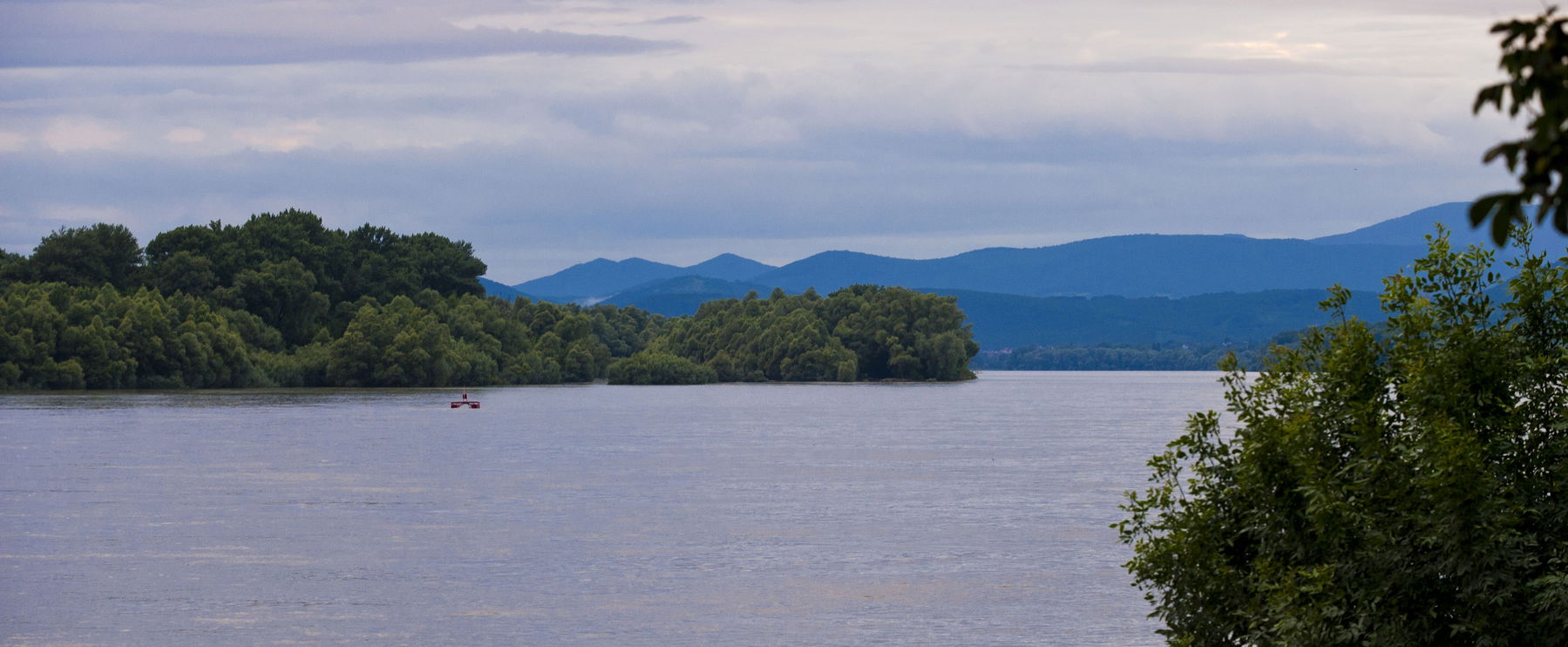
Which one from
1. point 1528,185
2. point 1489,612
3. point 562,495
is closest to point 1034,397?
point 562,495

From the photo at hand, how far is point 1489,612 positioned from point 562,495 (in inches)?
1214

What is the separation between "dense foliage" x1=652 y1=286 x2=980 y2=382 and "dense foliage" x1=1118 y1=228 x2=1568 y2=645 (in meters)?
159

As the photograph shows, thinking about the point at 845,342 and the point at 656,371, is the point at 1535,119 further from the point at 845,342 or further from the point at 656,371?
the point at 845,342

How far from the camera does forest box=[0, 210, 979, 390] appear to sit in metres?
122

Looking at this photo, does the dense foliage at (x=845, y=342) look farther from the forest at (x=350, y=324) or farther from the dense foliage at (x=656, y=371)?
the dense foliage at (x=656, y=371)

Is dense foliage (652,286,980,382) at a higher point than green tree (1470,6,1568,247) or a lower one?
higher

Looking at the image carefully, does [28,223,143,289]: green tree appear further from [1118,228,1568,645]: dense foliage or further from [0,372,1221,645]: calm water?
[1118,228,1568,645]: dense foliage

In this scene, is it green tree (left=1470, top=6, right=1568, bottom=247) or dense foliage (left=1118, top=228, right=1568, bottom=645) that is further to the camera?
dense foliage (left=1118, top=228, right=1568, bottom=645)

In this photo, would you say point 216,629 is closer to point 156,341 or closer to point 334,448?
point 334,448

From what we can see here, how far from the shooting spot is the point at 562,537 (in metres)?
32.2

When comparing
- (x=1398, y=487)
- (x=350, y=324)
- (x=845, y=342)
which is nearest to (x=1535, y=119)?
(x=1398, y=487)

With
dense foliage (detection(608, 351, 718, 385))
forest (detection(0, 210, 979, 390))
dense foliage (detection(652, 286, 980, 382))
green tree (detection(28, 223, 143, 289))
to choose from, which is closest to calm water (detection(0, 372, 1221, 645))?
forest (detection(0, 210, 979, 390))

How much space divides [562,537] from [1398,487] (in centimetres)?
2124

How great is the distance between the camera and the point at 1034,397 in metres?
132
